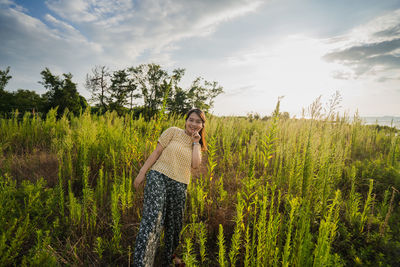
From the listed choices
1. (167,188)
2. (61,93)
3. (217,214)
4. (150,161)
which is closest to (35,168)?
(150,161)

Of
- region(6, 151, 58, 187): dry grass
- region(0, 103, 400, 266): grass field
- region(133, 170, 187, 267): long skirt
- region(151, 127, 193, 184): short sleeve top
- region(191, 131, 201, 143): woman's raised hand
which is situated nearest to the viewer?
region(0, 103, 400, 266): grass field

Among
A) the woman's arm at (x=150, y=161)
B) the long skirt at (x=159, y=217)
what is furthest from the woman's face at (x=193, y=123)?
the long skirt at (x=159, y=217)

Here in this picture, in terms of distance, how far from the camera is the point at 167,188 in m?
2.01

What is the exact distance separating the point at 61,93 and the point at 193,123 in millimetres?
21804

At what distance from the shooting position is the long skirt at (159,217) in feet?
5.52

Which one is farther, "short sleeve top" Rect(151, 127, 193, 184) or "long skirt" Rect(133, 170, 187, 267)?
"short sleeve top" Rect(151, 127, 193, 184)

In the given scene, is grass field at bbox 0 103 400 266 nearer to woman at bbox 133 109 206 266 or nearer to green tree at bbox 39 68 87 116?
woman at bbox 133 109 206 266

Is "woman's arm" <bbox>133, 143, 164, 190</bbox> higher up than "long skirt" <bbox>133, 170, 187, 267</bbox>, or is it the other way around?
"woman's arm" <bbox>133, 143, 164, 190</bbox>

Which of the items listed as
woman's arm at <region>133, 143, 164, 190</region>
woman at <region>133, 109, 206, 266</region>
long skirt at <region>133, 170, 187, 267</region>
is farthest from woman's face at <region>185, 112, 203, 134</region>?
long skirt at <region>133, 170, 187, 267</region>

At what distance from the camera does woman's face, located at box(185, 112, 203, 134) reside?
229 centimetres

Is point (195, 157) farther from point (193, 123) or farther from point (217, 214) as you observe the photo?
point (217, 214)

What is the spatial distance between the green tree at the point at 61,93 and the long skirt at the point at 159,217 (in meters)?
20.0

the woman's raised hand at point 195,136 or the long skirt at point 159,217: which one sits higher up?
the woman's raised hand at point 195,136

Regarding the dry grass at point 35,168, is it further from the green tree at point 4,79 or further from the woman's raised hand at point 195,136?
the green tree at point 4,79
